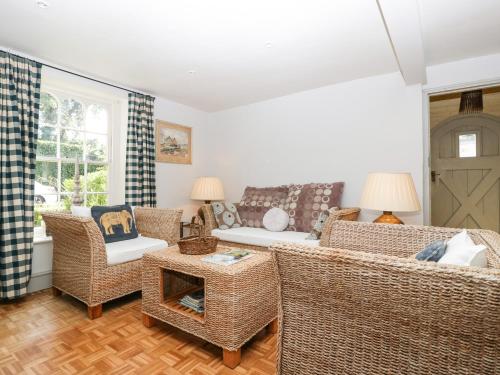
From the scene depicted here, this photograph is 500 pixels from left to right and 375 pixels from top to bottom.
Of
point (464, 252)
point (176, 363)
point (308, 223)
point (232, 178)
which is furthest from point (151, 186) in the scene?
point (464, 252)

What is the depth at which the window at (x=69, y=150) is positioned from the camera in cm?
281

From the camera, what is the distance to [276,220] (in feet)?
10.0

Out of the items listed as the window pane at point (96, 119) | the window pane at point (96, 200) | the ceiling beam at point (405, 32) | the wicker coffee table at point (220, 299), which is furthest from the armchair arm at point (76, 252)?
the ceiling beam at point (405, 32)

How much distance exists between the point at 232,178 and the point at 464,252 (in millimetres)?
3426

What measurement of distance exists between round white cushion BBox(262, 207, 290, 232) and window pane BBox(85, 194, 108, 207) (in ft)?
6.17

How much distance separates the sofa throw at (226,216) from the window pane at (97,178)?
4.34 ft

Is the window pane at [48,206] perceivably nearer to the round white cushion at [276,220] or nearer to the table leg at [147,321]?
the table leg at [147,321]

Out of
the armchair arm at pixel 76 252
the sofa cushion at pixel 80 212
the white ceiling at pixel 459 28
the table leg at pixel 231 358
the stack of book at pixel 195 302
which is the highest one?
the white ceiling at pixel 459 28

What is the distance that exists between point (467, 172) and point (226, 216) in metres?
3.25

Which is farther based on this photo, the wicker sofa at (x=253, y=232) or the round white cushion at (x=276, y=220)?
the round white cushion at (x=276, y=220)

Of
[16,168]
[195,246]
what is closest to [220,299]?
[195,246]

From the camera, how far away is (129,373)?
1.46 meters

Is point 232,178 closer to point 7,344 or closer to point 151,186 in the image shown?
point 151,186

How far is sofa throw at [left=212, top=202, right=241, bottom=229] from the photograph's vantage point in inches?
125
